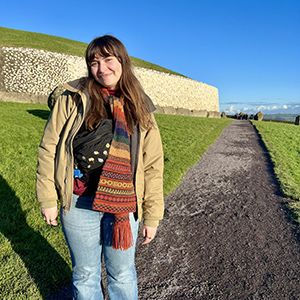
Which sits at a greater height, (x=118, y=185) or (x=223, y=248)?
(x=118, y=185)

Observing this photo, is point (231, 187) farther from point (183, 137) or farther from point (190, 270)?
point (183, 137)

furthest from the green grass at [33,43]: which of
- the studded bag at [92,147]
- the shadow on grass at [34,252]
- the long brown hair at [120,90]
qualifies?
the studded bag at [92,147]

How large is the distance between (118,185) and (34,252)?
204 centimetres

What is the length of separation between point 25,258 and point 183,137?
32.9ft

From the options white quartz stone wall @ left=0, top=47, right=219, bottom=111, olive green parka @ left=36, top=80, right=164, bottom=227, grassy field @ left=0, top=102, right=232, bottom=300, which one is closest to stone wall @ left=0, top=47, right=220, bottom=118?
white quartz stone wall @ left=0, top=47, right=219, bottom=111

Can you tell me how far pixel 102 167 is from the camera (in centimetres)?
180

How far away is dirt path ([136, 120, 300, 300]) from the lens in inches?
103

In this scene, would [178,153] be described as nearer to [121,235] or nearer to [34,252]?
[34,252]

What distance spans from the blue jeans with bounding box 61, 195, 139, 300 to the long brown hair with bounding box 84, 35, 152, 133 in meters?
0.65

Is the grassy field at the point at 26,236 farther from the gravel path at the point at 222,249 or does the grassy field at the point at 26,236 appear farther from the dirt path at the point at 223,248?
the dirt path at the point at 223,248

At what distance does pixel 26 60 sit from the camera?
65.9 ft

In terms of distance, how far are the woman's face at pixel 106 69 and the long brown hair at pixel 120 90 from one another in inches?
1.2

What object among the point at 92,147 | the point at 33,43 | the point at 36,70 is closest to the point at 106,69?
the point at 92,147

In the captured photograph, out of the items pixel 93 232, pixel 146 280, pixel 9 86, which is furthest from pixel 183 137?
pixel 9 86
